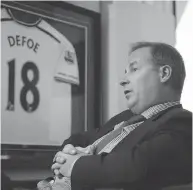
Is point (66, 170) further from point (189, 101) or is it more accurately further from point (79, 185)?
point (189, 101)

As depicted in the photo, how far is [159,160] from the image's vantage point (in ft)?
1.98

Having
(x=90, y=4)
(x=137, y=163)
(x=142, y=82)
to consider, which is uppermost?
(x=90, y=4)

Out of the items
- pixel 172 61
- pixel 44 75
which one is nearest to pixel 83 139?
pixel 172 61

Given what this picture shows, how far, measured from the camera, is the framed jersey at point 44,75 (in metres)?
1.19

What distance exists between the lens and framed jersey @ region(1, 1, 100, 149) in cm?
119

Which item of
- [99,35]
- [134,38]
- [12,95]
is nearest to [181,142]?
[134,38]

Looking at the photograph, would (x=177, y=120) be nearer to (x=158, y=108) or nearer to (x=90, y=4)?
(x=158, y=108)

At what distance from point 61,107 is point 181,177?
0.65 metres

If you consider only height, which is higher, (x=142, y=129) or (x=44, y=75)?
(x=44, y=75)

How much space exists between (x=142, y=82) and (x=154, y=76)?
0.07 feet

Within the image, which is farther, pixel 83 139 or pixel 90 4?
pixel 90 4

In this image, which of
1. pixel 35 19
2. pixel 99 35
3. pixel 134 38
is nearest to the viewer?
pixel 134 38

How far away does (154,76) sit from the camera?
2.10 feet

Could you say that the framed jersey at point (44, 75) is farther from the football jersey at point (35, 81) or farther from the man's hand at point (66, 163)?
the man's hand at point (66, 163)
